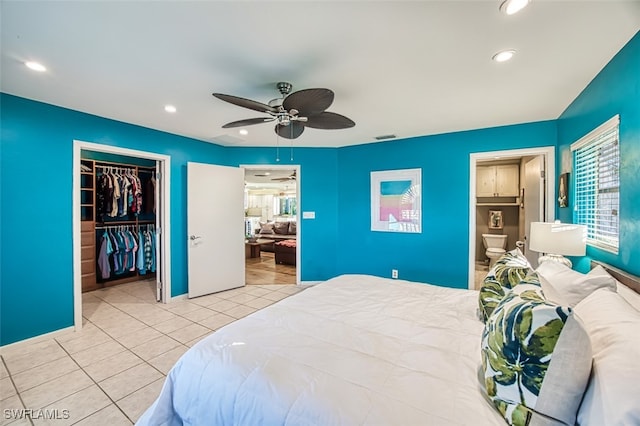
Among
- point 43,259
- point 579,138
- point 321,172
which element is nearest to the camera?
point 579,138

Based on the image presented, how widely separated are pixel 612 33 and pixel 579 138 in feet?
3.74

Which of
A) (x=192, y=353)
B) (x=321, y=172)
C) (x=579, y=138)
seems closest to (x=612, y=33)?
(x=579, y=138)

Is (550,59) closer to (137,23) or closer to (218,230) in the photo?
(137,23)

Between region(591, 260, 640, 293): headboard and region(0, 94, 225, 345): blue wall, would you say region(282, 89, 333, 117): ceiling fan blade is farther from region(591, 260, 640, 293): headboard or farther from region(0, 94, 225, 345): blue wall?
region(0, 94, 225, 345): blue wall

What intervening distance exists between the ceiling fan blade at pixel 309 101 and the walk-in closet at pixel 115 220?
128 inches

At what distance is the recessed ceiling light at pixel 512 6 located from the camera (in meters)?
1.37

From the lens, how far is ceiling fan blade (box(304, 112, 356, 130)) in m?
2.26

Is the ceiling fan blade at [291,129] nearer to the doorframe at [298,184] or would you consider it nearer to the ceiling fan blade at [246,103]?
the ceiling fan blade at [246,103]

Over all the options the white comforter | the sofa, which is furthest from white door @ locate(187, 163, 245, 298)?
the sofa

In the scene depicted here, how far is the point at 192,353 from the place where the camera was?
1.40 meters

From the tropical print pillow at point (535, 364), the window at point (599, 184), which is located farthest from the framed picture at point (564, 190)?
the tropical print pillow at point (535, 364)

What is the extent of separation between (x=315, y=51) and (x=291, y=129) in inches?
37.4

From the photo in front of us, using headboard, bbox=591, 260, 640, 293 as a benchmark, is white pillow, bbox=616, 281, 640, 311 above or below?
below

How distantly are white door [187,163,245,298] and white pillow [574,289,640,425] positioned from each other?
164 inches
